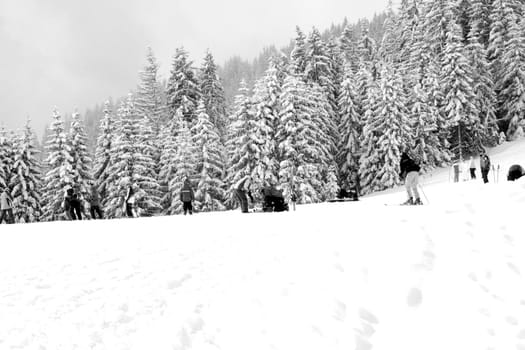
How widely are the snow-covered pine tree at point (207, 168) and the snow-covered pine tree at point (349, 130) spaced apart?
11.9 meters

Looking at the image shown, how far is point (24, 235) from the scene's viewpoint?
43.0ft

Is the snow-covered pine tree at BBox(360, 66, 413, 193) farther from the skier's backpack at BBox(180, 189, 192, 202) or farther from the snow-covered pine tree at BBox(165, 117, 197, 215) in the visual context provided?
the skier's backpack at BBox(180, 189, 192, 202)

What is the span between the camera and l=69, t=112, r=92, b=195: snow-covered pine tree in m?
37.8

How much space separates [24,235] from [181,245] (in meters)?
5.80

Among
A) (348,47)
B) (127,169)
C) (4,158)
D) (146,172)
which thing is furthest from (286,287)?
(348,47)

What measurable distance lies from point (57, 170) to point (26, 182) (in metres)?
3.24

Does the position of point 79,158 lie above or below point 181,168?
above

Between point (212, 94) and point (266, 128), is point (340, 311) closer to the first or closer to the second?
point (266, 128)

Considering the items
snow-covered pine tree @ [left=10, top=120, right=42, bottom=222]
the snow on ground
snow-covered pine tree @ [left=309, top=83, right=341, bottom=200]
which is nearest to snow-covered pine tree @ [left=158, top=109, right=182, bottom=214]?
snow-covered pine tree @ [left=10, top=120, right=42, bottom=222]

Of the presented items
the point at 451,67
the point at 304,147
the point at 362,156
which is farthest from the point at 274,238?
the point at 451,67

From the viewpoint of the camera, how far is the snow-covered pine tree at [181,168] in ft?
123

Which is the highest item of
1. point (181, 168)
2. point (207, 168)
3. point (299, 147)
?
point (299, 147)

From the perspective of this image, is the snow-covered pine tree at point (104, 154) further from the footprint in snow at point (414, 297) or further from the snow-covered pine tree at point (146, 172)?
the footprint in snow at point (414, 297)

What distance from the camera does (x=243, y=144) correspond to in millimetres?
36625
